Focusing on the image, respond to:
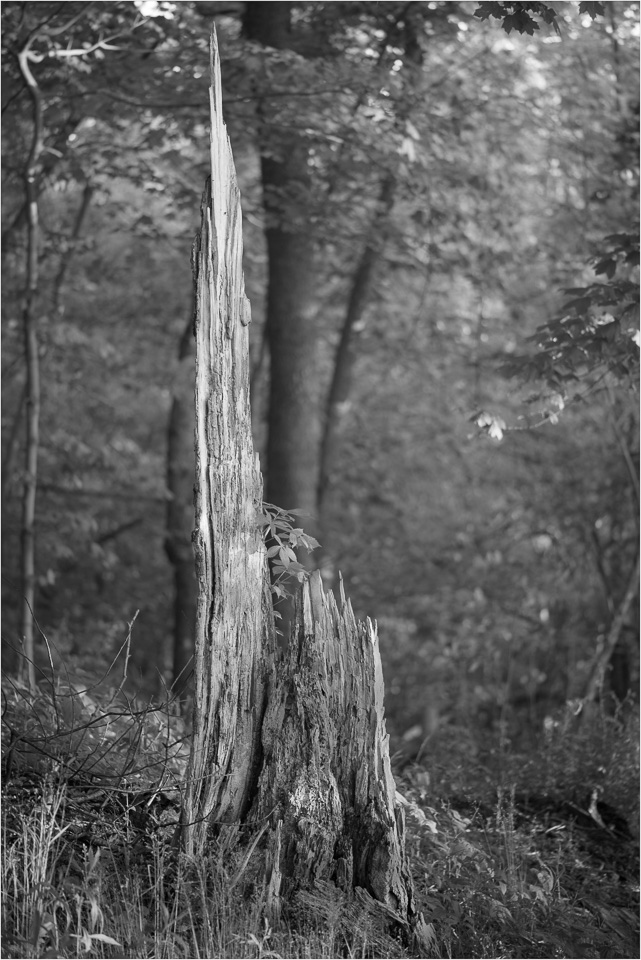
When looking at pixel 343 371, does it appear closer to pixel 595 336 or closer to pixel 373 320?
pixel 373 320

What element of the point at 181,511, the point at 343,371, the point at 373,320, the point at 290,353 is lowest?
the point at 181,511

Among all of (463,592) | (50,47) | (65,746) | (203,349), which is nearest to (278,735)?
(65,746)

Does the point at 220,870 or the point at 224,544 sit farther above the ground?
the point at 224,544

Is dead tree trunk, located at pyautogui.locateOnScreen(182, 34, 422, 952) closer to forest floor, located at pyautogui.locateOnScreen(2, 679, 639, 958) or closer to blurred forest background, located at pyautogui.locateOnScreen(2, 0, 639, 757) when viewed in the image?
forest floor, located at pyautogui.locateOnScreen(2, 679, 639, 958)

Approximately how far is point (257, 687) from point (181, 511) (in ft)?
25.7

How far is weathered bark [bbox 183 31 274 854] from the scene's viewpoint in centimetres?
424

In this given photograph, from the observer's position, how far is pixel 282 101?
7.19m

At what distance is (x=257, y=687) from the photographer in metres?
4.39

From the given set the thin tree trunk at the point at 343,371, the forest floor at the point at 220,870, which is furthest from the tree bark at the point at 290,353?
the forest floor at the point at 220,870

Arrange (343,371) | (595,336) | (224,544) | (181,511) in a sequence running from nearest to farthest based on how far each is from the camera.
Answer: (224,544) < (595,336) < (181,511) < (343,371)

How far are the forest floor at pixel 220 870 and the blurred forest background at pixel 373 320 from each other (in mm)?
558

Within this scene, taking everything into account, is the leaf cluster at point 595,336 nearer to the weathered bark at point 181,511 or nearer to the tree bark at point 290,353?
the tree bark at point 290,353

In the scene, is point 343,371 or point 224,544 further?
point 343,371

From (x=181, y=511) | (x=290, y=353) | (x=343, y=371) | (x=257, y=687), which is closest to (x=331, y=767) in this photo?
(x=257, y=687)
